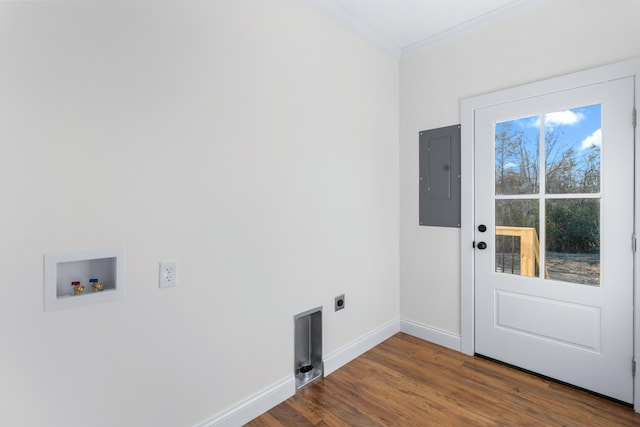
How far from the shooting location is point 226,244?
1.74 m

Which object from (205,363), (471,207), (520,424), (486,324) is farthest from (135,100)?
(486,324)

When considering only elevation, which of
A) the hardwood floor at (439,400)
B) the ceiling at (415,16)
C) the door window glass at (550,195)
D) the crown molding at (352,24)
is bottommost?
the hardwood floor at (439,400)

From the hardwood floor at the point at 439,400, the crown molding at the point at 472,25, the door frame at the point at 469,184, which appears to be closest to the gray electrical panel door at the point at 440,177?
the door frame at the point at 469,184

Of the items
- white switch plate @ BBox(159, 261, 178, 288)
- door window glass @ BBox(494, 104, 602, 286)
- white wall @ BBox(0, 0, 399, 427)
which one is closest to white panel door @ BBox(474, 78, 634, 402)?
door window glass @ BBox(494, 104, 602, 286)

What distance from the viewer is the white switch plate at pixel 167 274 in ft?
4.89

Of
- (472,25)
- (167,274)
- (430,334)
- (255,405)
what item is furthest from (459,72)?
(255,405)

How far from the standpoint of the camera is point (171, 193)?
1.52 metres

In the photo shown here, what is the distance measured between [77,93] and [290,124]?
3.67ft

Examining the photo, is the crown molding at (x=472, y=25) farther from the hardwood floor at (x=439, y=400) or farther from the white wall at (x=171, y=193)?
the hardwood floor at (x=439, y=400)

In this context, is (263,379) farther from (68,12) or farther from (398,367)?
(68,12)

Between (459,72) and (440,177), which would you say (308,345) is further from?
(459,72)

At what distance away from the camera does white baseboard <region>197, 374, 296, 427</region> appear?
5.59ft

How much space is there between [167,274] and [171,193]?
386 millimetres

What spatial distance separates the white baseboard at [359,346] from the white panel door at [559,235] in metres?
0.74
